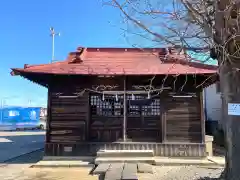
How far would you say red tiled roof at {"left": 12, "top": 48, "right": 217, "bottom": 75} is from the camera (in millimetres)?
10836

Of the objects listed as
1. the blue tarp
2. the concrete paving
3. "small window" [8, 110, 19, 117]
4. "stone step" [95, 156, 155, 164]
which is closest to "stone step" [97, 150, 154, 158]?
"stone step" [95, 156, 155, 164]

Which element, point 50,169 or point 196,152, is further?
point 196,152

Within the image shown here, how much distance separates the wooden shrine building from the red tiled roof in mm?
40

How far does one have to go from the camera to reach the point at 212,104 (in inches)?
803

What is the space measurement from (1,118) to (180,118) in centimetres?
3135

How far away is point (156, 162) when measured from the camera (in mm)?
10289

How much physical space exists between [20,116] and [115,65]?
91.3 feet

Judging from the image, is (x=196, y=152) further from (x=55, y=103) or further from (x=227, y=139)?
(x=227, y=139)

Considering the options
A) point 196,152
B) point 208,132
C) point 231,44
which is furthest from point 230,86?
point 208,132

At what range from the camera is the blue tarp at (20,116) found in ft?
121

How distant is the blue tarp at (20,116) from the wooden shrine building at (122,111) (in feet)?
88.1

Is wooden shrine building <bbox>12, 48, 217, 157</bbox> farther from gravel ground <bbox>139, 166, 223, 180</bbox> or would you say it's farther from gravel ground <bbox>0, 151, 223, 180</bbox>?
gravel ground <bbox>139, 166, 223, 180</bbox>

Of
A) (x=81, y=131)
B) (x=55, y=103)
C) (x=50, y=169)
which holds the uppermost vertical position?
(x=55, y=103)

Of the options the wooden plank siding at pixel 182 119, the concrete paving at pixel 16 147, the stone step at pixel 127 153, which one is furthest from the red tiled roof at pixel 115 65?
the concrete paving at pixel 16 147
